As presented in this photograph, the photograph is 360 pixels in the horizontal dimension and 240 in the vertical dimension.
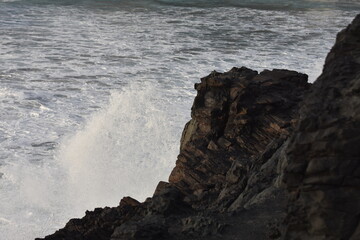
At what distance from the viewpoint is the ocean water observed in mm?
14008

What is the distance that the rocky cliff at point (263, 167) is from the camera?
4363 millimetres

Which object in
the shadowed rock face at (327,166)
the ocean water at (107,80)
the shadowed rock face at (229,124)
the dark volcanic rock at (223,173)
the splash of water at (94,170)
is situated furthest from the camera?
the ocean water at (107,80)

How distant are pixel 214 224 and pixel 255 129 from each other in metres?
4.39

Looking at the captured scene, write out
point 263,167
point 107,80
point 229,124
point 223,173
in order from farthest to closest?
point 107,80 → point 229,124 → point 223,173 → point 263,167

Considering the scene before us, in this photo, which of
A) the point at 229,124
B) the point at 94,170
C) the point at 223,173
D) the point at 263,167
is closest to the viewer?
the point at 263,167

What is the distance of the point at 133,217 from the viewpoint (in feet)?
26.5

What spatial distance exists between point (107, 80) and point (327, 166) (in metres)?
18.6

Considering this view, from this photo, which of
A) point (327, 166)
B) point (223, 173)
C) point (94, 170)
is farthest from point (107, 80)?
point (327, 166)

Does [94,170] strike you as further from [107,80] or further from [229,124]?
[107,80]

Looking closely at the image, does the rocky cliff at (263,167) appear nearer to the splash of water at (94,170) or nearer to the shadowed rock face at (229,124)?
the shadowed rock face at (229,124)

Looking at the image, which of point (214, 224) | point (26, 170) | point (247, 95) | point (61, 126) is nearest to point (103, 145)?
point (61, 126)

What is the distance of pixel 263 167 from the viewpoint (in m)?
8.20

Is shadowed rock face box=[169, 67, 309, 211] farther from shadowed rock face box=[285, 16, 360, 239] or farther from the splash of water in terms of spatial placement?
shadowed rock face box=[285, 16, 360, 239]

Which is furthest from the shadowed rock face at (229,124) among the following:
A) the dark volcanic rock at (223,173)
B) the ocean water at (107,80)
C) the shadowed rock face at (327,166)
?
the shadowed rock face at (327,166)
